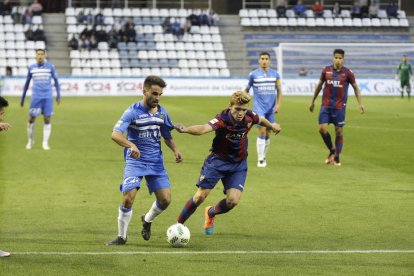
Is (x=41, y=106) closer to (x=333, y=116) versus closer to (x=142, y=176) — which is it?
(x=333, y=116)

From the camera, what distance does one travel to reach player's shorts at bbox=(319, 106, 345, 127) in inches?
752

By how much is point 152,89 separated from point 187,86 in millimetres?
36893

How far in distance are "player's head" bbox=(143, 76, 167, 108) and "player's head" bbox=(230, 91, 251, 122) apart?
2.73 ft

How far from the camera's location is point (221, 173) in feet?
35.2

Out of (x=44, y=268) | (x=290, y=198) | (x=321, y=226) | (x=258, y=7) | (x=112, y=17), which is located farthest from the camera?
(x=258, y=7)

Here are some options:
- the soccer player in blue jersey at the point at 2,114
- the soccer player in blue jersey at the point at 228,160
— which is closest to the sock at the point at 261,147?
the soccer player in blue jersey at the point at 228,160

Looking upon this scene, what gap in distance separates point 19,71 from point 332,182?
118 ft

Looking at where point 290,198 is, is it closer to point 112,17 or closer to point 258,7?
point 112,17

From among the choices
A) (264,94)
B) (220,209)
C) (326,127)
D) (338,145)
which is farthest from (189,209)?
(326,127)

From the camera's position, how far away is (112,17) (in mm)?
54250

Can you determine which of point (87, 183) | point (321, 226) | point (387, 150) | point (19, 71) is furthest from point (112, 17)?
point (321, 226)

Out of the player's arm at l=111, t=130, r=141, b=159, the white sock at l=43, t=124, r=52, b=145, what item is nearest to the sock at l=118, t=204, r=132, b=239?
the player's arm at l=111, t=130, r=141, b=159

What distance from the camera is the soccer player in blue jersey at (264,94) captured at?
18.8 meters

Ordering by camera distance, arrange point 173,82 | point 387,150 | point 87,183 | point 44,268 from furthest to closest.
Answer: point 173,82
point 387,150
point 87,183
point 44,268
